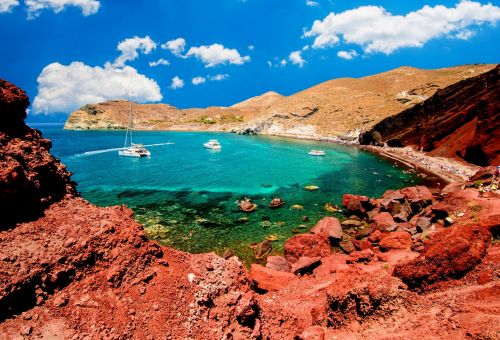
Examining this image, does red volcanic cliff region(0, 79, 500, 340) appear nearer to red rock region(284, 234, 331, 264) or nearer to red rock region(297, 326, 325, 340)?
red rock region(297, 326, 325, 340)

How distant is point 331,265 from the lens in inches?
795

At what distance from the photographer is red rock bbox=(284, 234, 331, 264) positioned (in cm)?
2316

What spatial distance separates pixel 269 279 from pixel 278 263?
4091mm

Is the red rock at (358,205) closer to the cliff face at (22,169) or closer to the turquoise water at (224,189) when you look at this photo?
the turquoise water at (224,189)

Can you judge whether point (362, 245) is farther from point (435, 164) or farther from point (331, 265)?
point (435, 164)

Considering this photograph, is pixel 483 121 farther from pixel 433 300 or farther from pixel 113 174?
pixel 113 174

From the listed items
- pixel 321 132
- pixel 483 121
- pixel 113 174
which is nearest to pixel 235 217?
pixel 113 174

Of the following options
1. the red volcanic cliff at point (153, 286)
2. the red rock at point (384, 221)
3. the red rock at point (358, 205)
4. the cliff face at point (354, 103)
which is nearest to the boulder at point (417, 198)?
the red rock at point (384, 221)

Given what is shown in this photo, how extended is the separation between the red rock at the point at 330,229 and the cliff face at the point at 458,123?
3567 cm

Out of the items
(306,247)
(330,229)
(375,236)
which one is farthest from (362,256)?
(330,229)

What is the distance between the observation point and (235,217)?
33.0m

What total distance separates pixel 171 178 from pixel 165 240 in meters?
28.3

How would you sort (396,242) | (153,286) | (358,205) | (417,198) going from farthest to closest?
(417,198) < (358,205) < (396,242) < (153,286)

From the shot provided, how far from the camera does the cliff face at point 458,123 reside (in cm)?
4725
